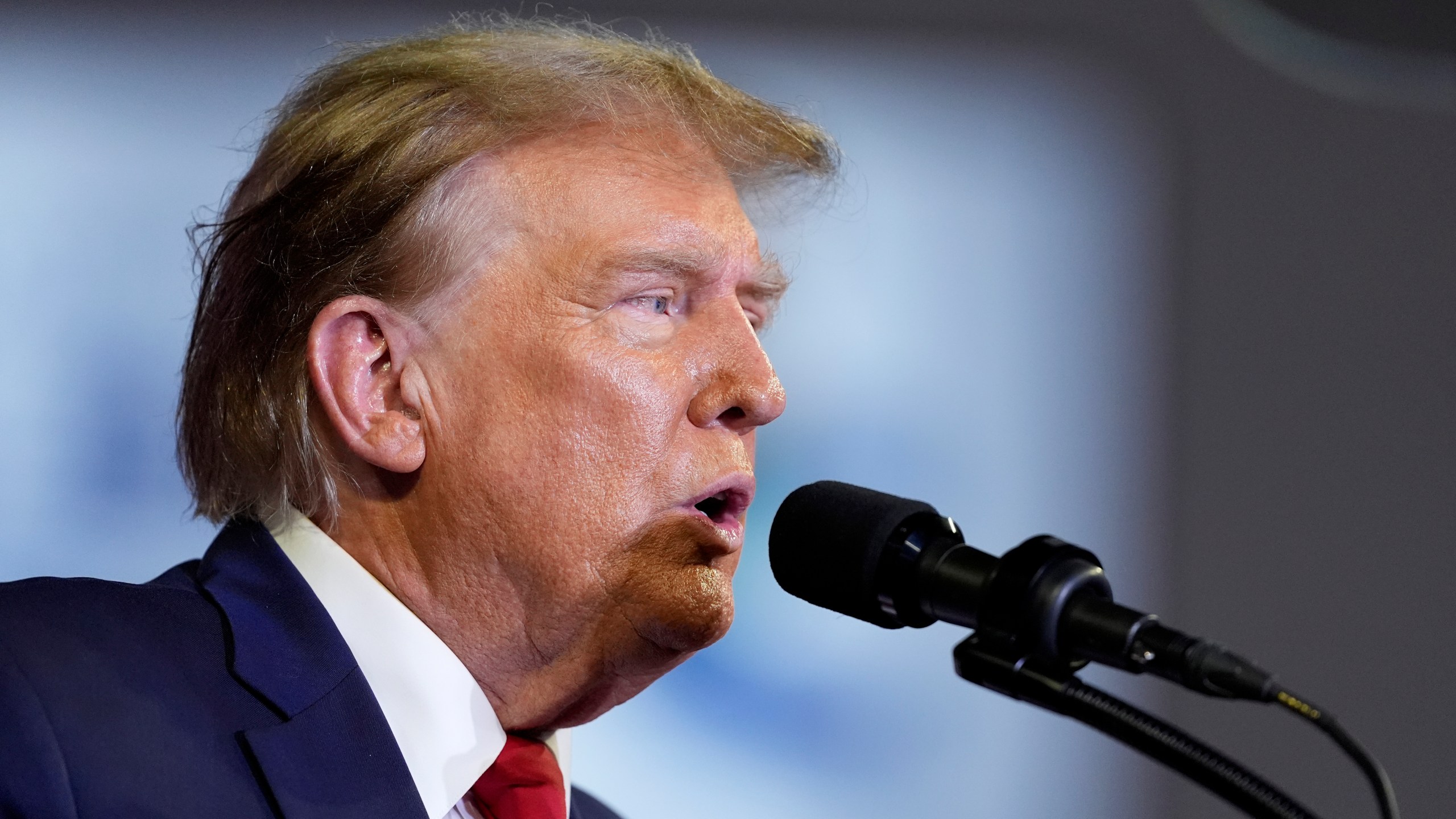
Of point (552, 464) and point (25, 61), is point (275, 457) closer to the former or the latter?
point (552, 464)

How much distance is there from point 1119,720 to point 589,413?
75 cm

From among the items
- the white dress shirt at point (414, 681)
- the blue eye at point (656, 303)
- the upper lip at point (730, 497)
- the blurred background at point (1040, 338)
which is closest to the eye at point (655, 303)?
the blue eye at point (656, 303)

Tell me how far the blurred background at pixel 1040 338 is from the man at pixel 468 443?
2.41 feet

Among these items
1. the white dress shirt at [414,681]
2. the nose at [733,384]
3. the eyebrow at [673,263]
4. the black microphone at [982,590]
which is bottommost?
the white dress shirt at [414,681]

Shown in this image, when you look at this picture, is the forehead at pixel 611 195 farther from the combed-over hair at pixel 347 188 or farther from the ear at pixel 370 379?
the ear at pixel 370 379

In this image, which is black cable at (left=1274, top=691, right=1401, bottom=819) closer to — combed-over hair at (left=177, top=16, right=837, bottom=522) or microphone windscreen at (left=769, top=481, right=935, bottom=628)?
microphone windscreen at (left=769, top=481, right=935, bottom=628)

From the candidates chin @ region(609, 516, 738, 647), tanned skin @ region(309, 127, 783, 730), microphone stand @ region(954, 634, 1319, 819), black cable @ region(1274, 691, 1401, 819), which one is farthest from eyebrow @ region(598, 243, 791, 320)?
black cable @ region(1274, 691, 1401, 819)

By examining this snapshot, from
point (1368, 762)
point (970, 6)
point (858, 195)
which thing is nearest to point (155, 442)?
point (858, 195)

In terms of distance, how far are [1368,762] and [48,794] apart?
1116 mm

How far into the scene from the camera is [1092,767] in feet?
8.80

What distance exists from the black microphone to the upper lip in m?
0.28

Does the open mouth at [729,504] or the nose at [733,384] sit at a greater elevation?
the nose at [733,384]

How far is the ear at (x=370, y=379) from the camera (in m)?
1.53

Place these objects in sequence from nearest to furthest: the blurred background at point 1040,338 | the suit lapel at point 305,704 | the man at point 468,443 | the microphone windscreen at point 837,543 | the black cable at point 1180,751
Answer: the black cable at point 1180,751 → the microphone windscreen at point 837,543 → the suit lapel at point 305,704 → the man at point 468,443 → the blurred background at point 1040,338
